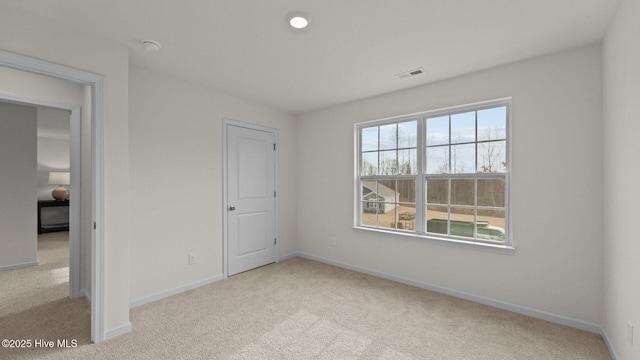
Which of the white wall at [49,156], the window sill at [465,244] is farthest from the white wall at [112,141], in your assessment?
the white wall at [49,156]

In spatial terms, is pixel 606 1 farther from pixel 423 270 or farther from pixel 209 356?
pixel 209 356

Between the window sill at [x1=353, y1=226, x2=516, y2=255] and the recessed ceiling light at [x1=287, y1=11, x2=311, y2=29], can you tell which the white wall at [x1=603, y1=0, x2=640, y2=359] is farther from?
the recessed ceiling light at [x1=287, y1=11, x2=311, y2=29]

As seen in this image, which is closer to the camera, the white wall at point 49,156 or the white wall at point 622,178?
the white wall at point 622,178

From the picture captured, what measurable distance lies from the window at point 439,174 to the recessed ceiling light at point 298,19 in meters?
1.99

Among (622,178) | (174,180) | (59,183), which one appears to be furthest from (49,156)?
(622,178)

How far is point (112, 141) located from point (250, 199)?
2.00 meters

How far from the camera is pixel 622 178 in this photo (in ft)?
6.10

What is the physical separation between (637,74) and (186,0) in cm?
281

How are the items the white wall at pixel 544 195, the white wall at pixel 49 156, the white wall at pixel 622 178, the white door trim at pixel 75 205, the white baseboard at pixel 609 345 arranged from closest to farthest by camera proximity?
the white wall at pixel 622 178 < the white baseboard at pixel 609 345 < the white wall at pixel 544 195 < the white door trim at pixel 75 205 < the white wall at pixel 49 156

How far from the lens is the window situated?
2.91 meters

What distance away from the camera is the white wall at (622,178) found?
5.34 ft

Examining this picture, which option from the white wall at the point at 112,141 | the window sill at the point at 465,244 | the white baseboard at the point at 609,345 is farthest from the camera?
the window sill at the point at 465,244

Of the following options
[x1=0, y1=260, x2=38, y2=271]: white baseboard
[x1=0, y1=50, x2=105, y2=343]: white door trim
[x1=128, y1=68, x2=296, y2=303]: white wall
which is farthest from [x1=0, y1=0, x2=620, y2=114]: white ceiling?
[x1=0, y1=260, x2=38, y2=271]: white baseboard

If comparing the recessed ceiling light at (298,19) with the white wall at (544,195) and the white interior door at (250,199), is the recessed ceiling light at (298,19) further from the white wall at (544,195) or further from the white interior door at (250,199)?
the white interior door at (250,199)
